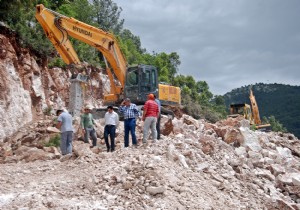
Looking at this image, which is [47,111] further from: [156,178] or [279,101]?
[279,101]

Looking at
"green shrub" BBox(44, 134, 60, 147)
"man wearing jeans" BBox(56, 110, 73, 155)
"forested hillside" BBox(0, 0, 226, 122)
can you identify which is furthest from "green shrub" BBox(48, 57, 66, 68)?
"man wearing jeans" BBox(56, 110, 73, 155)

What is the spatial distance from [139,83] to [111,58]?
1465mm

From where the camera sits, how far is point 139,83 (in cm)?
1462

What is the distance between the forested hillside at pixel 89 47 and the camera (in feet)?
53.7

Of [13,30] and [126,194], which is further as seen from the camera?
[13,30]

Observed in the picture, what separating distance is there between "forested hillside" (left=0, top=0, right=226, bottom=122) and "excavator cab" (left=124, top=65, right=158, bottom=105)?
4.87m

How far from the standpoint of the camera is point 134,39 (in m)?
48.7

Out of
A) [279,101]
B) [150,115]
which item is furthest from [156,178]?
[279,101]

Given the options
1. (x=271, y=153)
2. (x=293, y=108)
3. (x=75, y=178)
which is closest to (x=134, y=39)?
(x=271, y=153)

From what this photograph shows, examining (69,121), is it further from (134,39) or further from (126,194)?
(134,39)

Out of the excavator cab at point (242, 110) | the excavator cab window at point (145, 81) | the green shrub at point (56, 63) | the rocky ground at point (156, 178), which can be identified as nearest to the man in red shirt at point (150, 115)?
the rocky ground at point (156, 178)

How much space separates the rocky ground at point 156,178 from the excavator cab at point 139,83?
396 centimetres

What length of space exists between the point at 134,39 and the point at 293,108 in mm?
55733

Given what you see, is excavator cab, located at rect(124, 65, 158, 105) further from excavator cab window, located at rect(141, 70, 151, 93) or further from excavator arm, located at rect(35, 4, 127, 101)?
excavator arm, located at rect(35, 4, 127, 101)
